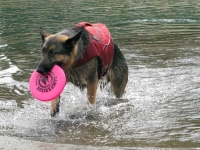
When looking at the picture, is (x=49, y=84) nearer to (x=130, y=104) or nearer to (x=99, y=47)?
(x=99, y=47)

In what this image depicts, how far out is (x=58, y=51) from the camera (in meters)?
6.71

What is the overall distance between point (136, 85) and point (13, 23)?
43.6 ft

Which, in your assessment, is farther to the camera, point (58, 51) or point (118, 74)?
point (118, 74)

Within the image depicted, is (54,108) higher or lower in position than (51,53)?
lower

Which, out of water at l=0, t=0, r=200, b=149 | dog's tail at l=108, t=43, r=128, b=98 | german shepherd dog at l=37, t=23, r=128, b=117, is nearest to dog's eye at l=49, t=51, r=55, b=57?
german shepherd dog at l=37, t=23, r=128, b=117

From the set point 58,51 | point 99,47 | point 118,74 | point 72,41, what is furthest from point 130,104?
point 58,51

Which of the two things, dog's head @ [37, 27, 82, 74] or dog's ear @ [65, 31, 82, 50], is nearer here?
dog's head @ [37, 27, 82, 74]

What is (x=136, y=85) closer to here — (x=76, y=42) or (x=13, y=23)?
(x=76, y=42)

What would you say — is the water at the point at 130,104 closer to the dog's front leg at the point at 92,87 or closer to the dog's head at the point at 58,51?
the dog's front leg at the point at 92,87

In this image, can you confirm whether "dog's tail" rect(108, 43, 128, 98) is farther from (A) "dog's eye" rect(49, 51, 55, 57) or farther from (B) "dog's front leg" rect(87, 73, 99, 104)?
(A) "dog's eye" rect(49, 51, 55, 57)

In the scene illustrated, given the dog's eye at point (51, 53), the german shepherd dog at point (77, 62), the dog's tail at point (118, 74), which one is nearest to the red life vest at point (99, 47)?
the german shepherd dog at point (77, 62)

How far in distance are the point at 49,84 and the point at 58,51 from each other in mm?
669

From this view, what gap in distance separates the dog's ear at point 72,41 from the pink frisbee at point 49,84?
1.49ft

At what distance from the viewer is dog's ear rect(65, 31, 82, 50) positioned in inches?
269
